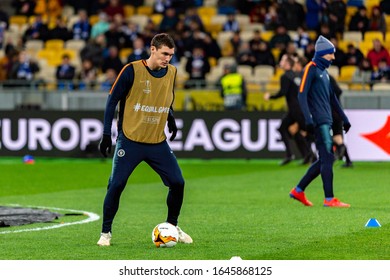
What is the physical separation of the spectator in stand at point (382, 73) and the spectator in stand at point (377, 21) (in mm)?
1776

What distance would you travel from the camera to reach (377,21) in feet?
97.9

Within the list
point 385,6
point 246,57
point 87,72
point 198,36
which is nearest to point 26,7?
point 87,72

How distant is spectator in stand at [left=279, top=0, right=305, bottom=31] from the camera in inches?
1228

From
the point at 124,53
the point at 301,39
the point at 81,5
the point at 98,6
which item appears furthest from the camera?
the point at 81,5

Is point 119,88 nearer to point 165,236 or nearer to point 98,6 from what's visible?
point 165,236

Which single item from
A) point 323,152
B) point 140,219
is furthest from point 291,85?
point 140,219

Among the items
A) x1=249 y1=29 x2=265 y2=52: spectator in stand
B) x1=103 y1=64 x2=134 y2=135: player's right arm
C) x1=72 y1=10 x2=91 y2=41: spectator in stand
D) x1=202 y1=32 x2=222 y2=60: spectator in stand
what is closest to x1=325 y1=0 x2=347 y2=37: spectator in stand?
x1=249 y1=29 x2=265 y2=52: spectator in stand

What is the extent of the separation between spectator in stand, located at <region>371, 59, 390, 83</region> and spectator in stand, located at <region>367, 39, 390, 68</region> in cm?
21

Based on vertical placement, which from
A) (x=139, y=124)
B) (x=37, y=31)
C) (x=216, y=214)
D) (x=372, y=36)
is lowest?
(x=216, y=214)

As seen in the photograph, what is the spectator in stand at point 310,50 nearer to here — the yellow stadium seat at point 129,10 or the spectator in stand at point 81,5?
the yellow stadium seat at point 129,10

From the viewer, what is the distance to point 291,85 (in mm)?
23828

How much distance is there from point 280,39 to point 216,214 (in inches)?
638

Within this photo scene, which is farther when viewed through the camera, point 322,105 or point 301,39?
point 301,39

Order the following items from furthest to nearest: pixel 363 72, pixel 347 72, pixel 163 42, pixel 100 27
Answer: pixel 100 27
pixel 347 72
pixel 363 72
pixel 163 42
